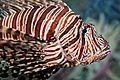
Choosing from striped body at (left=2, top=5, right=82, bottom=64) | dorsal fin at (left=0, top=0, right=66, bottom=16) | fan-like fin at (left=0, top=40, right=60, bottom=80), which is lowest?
fan-like fin at (left=0, top=40, right=60, bottom=80)

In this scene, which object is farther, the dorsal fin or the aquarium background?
the aquarium background

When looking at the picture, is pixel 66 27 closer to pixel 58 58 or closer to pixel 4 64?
pixel 58 58

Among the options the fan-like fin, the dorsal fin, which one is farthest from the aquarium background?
the fan-like fin

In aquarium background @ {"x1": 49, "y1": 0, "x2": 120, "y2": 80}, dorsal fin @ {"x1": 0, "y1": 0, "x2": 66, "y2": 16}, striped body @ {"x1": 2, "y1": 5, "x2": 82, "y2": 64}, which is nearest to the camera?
striped body @ {"x1": 2, "y1": 5, "x2": 82, "y2": 64}

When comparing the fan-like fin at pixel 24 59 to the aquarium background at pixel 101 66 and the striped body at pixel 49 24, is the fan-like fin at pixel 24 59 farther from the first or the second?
the aquarium background at pixel 101 66

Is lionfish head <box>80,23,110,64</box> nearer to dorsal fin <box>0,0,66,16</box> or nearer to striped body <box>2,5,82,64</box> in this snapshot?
striped body <box>2,5,82,64</box>

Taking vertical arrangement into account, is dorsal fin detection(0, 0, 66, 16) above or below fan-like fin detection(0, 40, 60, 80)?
above

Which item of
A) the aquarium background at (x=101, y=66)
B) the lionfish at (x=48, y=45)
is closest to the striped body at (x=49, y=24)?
the lionfish at (x=48, y=45)
